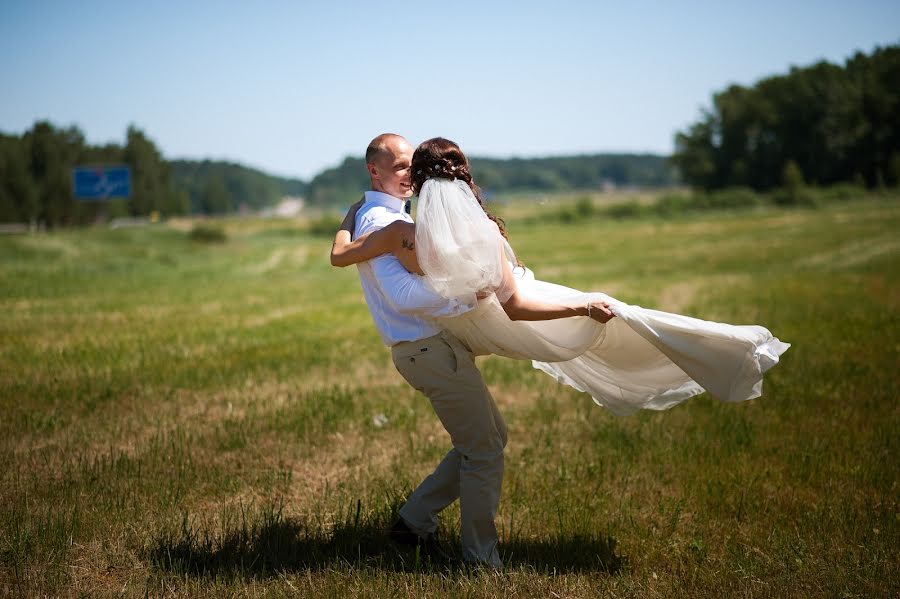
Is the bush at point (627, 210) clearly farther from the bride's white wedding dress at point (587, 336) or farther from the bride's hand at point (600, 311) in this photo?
the bride's hand at point (600, 311)

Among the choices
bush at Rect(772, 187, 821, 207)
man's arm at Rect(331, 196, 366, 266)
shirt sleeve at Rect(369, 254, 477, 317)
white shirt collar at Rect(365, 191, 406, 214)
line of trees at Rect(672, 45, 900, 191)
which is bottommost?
shirt sleeve at Rect(369, 254, 477, 317)

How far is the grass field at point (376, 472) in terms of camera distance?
4832mm

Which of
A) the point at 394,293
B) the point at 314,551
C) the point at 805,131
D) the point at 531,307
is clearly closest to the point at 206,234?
the point at 314,551

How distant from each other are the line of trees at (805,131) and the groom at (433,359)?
105 m

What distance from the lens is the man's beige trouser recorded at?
15.2ft

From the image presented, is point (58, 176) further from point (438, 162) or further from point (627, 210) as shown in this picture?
point (627, 210)

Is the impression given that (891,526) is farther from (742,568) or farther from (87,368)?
(87,368)

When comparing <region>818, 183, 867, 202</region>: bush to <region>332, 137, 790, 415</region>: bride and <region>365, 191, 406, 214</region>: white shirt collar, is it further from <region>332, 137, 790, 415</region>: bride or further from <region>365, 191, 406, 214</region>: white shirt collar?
<region>365, 191, 406, 214</region>: white shirt collar

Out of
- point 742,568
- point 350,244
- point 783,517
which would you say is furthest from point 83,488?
point 783,517

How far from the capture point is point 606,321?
4.91 m

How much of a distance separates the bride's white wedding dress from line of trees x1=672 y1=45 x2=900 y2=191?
104 m

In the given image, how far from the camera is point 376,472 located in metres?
6.88

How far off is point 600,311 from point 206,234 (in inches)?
2103

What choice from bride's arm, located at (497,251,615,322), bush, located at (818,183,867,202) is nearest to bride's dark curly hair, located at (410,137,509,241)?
bride's arm, located at (497,251,615,322)
